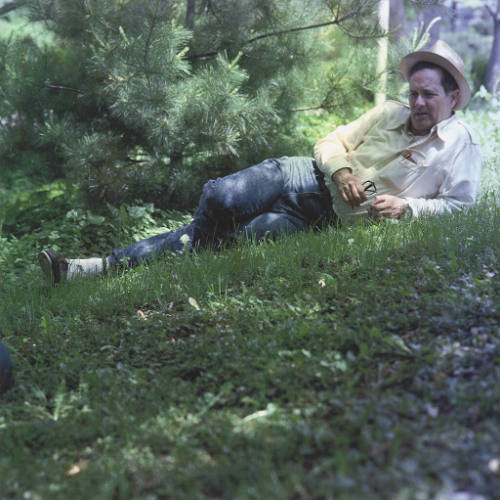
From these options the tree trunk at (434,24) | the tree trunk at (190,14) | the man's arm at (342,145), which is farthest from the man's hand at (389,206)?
the tree trunk at (434,24)

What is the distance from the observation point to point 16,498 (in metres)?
1.95

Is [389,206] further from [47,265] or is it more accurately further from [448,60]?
[47,265]

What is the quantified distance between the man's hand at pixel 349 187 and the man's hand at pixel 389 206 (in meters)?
0.12

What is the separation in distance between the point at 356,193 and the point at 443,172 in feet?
2.10

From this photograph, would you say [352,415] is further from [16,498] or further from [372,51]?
[372,51]

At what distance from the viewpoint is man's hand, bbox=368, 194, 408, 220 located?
4.12 m

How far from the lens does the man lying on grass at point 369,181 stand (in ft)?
13.8

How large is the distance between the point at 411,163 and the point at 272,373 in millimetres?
2353

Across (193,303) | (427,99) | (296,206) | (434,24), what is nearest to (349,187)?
(296,206)

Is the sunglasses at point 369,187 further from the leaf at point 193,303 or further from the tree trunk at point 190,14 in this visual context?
the tree trunk at point 190,14

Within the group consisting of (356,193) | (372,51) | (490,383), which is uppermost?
(372,51)

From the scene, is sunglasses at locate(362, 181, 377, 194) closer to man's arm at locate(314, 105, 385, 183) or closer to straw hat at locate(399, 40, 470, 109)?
man's arm at locate(314, 105, 385, 183)

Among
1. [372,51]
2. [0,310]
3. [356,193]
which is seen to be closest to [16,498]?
[0,310]

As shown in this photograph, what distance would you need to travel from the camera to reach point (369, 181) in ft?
14.4
